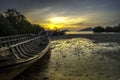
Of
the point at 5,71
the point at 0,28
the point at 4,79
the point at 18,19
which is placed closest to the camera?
the point at 5,71

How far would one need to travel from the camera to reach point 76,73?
1106 cm

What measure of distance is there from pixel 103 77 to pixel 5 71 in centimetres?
597

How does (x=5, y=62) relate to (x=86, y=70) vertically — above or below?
A: above

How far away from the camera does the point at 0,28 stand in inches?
1786

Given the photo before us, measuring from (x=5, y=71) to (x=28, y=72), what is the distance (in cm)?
484

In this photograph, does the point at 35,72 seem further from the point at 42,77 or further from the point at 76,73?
the point at 76,73

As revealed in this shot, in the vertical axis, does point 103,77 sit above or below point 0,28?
below

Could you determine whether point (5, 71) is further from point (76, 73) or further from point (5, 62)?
point (76, 73)

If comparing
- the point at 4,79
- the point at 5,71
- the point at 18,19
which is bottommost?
the point at 4,79

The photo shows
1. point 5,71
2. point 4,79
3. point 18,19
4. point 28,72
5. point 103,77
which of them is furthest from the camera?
point 18,19

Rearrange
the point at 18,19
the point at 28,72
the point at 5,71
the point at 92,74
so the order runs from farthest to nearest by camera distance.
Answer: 1. the point at 18,19
2. the point at 28,72
3. the point at 92,74
4. the point at 5,71

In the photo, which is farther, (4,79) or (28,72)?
(28,72)

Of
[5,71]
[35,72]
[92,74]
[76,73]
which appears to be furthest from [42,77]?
[5,71]

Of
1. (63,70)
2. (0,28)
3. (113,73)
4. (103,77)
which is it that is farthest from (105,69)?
(0,28)
